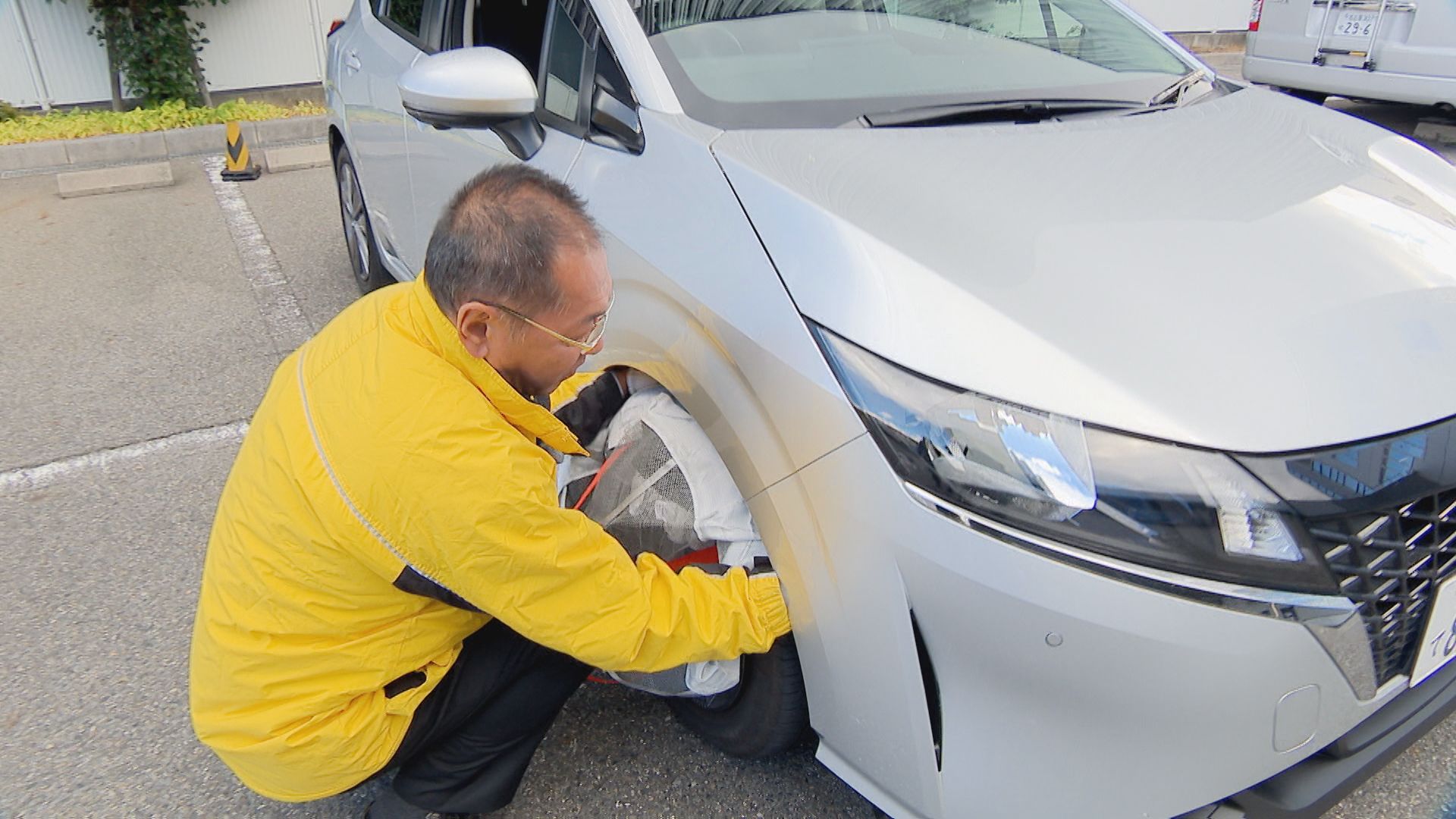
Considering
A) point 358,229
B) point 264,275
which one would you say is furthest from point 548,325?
point 264,275

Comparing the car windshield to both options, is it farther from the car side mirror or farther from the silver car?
the car side mirror

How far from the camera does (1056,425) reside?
1240 mm

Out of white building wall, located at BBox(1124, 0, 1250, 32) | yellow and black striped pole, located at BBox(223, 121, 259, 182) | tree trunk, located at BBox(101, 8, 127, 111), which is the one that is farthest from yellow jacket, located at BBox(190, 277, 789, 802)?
white building wall, located at BBox(1124, 0, 1250, 32)

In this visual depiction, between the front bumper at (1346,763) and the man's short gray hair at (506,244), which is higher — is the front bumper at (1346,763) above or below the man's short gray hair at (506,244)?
below

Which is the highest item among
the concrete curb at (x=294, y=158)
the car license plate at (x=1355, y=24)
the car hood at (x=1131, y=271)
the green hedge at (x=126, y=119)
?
the car hood at (x=1131, y=271)

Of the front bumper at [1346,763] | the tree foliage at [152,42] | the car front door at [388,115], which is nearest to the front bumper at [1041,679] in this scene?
the front bumper at [1346,763]

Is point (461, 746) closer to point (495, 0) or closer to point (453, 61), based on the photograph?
point (453, 61)

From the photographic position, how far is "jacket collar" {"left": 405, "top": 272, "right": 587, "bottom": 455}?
4.78 feet

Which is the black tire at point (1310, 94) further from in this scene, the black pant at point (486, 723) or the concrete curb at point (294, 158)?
the black pant at point (486, 723)

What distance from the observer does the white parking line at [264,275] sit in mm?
3972

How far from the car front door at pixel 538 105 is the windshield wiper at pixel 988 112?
64 cm

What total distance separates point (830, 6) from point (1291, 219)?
44.2 inches

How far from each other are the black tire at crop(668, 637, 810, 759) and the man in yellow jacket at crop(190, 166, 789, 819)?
10cm

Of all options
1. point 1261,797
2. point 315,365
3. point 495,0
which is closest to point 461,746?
point 315,365
